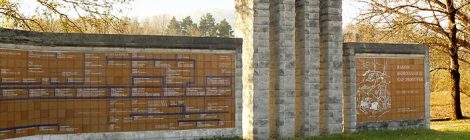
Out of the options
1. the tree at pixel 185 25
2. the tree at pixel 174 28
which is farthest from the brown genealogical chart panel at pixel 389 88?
the tree at pixel 185 25

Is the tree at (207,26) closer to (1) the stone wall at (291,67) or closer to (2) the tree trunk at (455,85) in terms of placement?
(2) the tree trunk at (455,85)

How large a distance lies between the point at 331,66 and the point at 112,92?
6535mm

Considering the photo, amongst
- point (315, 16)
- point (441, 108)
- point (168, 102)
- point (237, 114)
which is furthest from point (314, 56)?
point (441, 108)

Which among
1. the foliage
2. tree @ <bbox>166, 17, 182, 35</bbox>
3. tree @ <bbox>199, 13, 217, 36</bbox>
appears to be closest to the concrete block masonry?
the foliage

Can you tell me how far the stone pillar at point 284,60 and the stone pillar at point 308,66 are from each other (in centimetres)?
53

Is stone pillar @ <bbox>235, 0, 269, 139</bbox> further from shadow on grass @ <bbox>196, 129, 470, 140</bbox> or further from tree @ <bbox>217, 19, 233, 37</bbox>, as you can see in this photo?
tree @ <bbox>217, 19, 233, 37</bbox>

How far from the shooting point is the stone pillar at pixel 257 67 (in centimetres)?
1401

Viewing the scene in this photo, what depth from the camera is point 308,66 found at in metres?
14.9

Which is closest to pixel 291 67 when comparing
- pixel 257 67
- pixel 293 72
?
pixel 293 72

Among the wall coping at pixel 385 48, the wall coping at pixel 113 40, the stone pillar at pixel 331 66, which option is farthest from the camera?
the wall coping at pixel 385 48

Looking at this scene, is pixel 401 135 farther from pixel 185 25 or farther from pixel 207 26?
pixel 185 25

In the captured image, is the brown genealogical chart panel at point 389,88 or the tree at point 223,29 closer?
the brown genealogical chart panel at point 389,88

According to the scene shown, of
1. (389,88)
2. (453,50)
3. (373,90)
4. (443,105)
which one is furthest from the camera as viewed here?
(443,105)

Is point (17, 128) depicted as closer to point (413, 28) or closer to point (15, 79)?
point (15, 79)
